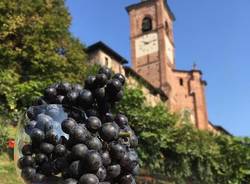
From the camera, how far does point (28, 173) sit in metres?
2.20

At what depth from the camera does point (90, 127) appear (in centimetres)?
220

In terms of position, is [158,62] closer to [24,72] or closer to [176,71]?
[176,71]

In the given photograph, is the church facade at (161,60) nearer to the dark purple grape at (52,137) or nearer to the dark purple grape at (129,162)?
the dark purple grape at (129,162)

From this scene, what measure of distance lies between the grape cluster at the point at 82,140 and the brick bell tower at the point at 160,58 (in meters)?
44.1

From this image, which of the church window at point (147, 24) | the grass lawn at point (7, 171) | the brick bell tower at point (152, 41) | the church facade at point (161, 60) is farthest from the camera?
the church window at point (147, 24)

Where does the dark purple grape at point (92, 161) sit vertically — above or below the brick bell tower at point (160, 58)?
below

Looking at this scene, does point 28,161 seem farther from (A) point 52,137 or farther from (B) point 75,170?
(B) point 75,170

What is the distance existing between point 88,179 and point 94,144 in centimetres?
18

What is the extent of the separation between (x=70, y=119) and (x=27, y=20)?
1916cm

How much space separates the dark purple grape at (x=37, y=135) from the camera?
222 centimetres

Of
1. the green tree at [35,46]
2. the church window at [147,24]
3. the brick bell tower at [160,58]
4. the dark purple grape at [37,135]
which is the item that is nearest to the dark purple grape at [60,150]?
the dark purple grape at [37,135]

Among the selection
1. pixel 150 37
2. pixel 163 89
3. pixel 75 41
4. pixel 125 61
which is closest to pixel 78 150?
Result: pixel 75 41

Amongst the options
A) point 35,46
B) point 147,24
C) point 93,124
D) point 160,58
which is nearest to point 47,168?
point 93,124

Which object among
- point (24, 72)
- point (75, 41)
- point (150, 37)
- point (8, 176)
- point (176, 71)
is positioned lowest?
point (8, 176)
